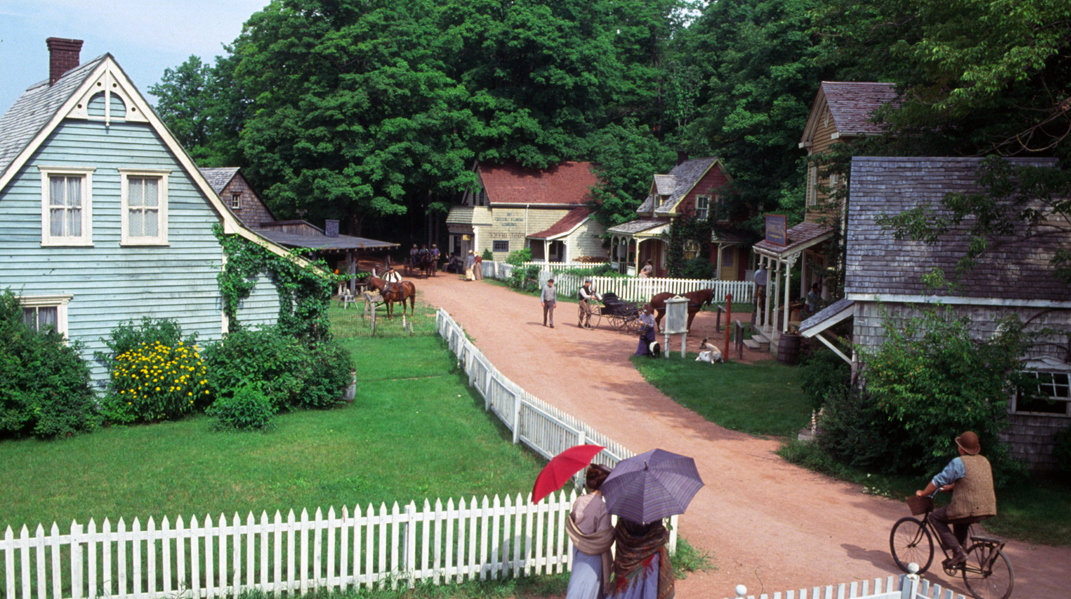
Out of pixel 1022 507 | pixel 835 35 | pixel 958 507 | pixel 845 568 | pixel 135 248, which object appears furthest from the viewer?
pixel 835 35

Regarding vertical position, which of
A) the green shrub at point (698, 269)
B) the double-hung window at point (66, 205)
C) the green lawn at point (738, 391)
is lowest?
the green lawn at point (738, 391)

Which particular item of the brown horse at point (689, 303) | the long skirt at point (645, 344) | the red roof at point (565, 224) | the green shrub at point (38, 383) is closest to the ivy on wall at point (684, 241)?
the red roof at point (565, 224)

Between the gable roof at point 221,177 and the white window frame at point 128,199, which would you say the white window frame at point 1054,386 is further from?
the gable roof at point 221,177

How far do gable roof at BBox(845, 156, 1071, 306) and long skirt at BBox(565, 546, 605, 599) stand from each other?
853 cm

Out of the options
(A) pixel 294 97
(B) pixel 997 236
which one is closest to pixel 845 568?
(B) pixel 997 236

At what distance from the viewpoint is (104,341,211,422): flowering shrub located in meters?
15.9

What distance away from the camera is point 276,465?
41.6ft

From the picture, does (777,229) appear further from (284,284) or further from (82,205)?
(82,205)

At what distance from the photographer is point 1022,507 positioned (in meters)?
11.8

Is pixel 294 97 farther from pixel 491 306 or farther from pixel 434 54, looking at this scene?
pixel 491 306

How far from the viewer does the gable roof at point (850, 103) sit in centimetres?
2411

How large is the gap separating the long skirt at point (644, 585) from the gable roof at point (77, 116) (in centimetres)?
1398

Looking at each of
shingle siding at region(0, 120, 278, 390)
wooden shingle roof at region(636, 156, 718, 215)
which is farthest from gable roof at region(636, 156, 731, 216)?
shingle siding at region(0, 120, 278, 390)

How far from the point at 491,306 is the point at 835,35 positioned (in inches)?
721
